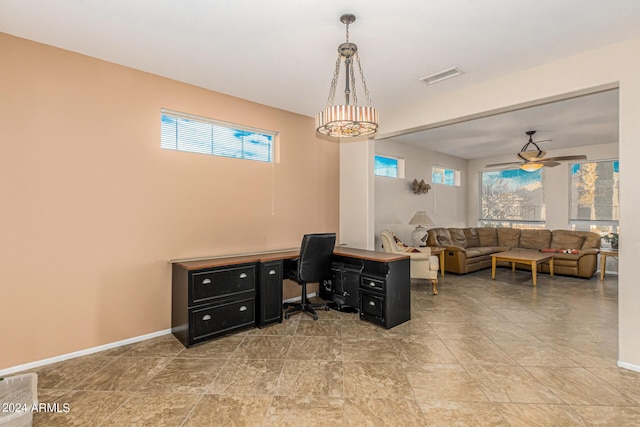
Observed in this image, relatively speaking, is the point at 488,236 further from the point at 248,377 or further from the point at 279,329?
the point at 248,377

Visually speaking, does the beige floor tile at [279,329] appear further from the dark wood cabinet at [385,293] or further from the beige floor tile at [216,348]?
the dark wood cabinet at [385,293]

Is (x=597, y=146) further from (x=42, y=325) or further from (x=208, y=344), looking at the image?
(x=42, y=325)

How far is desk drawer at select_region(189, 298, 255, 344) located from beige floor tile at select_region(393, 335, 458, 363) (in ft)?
5.27

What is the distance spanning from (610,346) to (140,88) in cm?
536

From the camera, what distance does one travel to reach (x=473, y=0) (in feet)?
7.06

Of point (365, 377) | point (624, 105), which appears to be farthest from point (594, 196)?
point (365, 377)

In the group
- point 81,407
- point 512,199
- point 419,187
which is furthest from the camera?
point 512,199

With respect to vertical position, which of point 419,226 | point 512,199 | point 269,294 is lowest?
point 269,294

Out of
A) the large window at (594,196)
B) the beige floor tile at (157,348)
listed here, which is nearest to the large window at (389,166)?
the large window at (594,196)

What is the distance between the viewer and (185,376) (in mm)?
2520

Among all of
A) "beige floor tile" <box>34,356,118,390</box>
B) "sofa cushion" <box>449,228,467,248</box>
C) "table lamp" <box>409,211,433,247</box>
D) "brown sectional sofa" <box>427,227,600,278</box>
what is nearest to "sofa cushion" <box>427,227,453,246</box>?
"brown sectional sofa" <box>427,227,600,278</box>

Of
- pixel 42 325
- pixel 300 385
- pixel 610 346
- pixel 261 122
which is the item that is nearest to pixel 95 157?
pixel 42 325

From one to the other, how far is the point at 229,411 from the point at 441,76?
362cm

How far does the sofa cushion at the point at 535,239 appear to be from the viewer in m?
7.04
